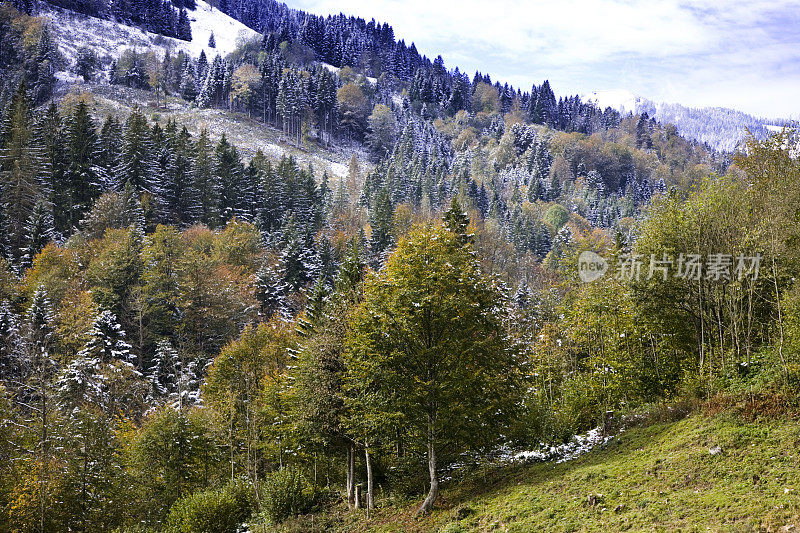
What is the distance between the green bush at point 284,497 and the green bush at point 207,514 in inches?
72.8

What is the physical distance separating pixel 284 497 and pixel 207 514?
143 inches

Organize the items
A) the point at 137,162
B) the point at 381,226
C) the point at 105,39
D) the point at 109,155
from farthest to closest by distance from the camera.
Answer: the point at 105,39, the point at 381,226, the point at 109,155, the point at 137,162

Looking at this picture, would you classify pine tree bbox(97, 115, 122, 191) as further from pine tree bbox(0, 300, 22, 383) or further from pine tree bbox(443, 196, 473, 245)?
pine tree bbox(443, 196, 473, 245)

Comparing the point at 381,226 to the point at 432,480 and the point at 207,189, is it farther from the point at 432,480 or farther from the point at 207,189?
the point at 432,480

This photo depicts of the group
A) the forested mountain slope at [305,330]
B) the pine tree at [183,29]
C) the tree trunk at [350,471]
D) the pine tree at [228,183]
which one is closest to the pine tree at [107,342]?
the forested mountain slope at [305,330]

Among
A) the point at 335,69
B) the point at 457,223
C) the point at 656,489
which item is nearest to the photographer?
the point at 656,489

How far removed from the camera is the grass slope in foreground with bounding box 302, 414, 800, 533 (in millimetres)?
12875

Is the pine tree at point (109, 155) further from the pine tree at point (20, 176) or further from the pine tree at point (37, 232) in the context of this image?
the pine tree at point (37, 232)

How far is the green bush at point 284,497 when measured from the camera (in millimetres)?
24203

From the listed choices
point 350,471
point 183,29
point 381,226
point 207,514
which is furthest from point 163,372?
point 183,29

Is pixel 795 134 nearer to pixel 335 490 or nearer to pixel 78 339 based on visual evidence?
pixel 335 490

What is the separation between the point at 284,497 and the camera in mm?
24453

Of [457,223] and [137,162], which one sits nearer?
[457,223]

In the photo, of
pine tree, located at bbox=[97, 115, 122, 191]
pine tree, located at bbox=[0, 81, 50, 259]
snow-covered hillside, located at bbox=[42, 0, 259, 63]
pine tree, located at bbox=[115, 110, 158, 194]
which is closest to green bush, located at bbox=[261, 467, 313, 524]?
pine tree, located at bbox=[0, 81, 50, 259]
